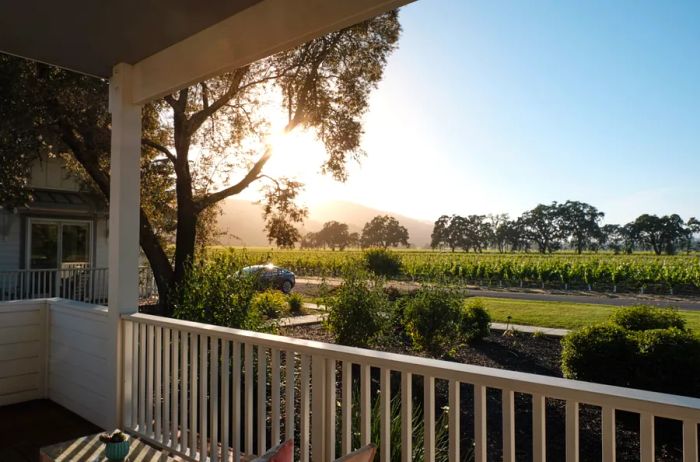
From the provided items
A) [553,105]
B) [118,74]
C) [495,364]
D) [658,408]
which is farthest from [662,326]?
[553,105]

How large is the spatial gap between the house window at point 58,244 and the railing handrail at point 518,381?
11416 millimetres

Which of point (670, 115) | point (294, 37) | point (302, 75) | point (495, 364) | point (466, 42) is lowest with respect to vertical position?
point (495, 364)

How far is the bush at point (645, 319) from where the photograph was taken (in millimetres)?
5242

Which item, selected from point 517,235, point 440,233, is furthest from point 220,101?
point 517,235

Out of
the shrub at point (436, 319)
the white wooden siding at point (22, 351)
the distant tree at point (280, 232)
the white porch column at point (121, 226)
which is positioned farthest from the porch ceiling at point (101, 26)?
the distant tree at point (280, 232)

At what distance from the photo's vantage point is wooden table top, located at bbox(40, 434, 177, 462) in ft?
5.99

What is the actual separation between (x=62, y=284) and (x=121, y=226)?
9.66 m

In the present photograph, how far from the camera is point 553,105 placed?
88.4 feet

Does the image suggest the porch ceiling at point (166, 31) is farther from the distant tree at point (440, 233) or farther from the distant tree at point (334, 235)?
the distant tree at point (334, 235)

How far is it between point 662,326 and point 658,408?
16.1 feet

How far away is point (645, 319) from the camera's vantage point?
529 cm

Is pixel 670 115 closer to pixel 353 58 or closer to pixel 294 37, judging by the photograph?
pixel 353 58

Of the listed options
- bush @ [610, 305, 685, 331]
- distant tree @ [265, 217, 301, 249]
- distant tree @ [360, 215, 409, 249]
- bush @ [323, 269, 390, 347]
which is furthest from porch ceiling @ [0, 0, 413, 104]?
distant tree @ [360, 215, 409, 249]

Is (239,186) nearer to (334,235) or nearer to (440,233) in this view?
(440,233)
